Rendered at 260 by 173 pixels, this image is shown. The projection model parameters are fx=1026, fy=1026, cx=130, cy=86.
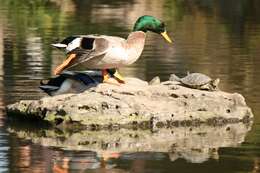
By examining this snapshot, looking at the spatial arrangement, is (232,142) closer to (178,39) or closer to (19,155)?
(19,155)

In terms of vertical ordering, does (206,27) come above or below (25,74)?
above

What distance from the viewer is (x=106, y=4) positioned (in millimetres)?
35312

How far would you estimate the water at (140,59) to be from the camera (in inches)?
365

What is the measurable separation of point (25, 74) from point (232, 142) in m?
5.63

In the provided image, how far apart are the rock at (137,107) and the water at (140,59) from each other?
303 millimetres

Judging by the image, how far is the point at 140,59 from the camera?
56.9ft

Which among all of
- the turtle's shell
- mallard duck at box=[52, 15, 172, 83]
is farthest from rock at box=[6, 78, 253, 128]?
mallard duck at box=[52, 15, 172, 83]

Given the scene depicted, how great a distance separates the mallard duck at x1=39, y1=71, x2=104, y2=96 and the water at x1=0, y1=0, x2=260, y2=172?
772 millimetres

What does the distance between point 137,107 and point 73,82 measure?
4.07ft

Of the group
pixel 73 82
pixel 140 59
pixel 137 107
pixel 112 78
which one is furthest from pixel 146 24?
pixel 140 59

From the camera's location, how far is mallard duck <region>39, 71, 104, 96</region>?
39.2ft

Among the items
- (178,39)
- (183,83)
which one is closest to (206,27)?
(178,39)

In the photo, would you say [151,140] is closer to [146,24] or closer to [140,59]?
[146,24]

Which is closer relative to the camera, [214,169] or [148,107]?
[214,169]
